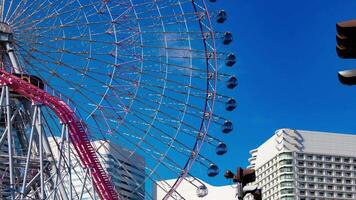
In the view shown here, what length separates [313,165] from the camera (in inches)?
5138

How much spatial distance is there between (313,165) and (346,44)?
127054 millimetres

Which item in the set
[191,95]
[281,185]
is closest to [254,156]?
[281,185]

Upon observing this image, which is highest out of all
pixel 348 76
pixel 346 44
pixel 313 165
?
pixel 313 165

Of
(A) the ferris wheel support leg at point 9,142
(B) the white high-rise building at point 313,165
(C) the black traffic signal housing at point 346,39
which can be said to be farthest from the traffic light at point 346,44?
(B) the white high-rise building at point 313,165

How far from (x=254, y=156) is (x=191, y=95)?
110590 mm

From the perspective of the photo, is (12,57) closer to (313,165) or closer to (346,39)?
(346,39)

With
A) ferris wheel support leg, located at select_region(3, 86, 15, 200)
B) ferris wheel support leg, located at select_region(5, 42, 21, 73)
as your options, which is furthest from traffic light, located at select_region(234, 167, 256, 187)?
ferris wheel support leg, located at select_region(5, 42, 21, 73)

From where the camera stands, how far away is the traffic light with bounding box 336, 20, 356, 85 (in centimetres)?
622

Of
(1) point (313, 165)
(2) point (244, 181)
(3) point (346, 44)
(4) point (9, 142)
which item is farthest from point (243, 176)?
(1) point (313, 165)

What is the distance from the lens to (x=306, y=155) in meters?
130

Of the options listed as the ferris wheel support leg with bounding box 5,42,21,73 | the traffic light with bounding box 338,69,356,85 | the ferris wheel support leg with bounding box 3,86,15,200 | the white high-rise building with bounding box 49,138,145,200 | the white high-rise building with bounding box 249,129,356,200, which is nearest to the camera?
the traffic light with bounding box 338,69,356,85

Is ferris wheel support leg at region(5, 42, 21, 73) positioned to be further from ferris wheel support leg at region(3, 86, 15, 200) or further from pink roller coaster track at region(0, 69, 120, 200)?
ferris wheel support leg at region(3, 86, 15, 200)

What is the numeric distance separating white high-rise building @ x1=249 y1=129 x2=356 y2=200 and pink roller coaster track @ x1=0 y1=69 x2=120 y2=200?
3645 inches

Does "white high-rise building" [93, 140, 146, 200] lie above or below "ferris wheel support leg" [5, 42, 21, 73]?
below
